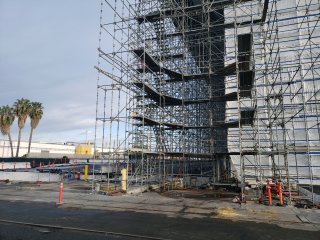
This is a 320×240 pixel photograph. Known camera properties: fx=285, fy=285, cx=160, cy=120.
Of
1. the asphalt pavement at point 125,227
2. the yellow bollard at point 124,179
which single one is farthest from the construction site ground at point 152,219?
the yellow bollard at point 124,179

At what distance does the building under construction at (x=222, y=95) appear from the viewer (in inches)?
745

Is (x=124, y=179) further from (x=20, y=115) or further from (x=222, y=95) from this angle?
(x=20, y=115)

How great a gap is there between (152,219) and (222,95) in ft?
47.1

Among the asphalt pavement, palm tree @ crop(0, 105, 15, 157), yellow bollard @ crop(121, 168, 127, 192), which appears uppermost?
palm tree @ crop(0, 105, 15, 157)

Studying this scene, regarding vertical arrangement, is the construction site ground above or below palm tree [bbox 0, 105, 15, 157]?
below

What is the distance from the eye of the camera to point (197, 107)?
25.9 meters

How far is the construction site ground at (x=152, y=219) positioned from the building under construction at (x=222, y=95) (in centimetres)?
478

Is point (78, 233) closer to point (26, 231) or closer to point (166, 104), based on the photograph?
point (26, 231)

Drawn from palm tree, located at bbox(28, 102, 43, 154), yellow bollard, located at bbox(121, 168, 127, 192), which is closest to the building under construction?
yellow bollard, located at bbox(121, 168, 127, 192)

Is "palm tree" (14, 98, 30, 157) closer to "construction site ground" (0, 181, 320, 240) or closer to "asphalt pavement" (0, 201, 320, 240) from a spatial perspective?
"construction site ground" (0, 181, 320, 240)

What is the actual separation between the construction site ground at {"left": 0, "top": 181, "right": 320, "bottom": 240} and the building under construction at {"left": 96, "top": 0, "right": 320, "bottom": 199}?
4.78 meters

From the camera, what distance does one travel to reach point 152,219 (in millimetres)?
10617

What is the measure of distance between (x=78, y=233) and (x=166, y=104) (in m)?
16.0

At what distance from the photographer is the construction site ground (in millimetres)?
8654
